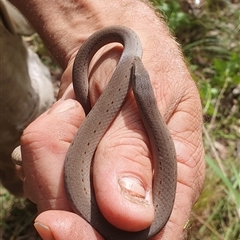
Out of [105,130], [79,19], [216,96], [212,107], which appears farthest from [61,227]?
[216,96]

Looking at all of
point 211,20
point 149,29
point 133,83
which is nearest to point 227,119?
point 211,20

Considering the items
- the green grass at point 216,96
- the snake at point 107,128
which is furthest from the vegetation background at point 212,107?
the snake at point 107,128

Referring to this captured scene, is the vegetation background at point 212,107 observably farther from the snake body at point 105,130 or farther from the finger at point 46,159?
the finger at point 46,159

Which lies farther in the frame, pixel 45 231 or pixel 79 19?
pixel 79 19

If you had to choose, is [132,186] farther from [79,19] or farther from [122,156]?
[79,19]

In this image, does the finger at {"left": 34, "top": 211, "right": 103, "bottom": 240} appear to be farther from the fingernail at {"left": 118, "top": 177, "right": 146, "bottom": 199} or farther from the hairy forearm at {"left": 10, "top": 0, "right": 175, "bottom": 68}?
the hairy forearm at {"left": 10, "top": 0, "right": 175, "bottom": 68}
